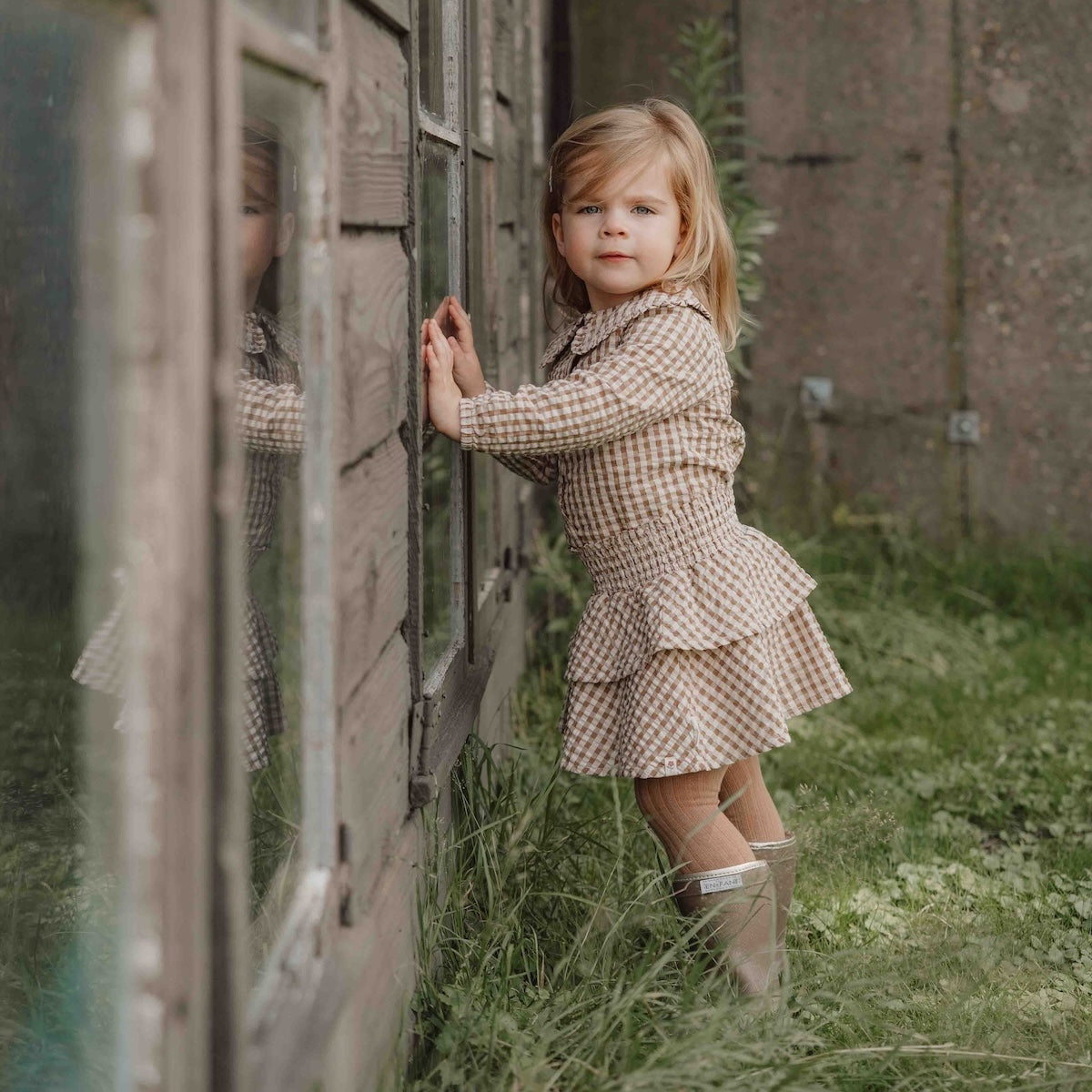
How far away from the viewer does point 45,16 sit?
5.29 feet

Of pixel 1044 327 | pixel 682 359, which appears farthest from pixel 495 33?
pixel 1044 327

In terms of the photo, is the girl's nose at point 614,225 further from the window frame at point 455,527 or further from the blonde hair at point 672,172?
the window frame at point 455,527

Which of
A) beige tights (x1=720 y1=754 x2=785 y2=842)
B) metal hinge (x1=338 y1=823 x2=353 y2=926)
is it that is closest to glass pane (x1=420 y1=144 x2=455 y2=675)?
beige tights (x1=720 y1=754 x2=785 y2=842)

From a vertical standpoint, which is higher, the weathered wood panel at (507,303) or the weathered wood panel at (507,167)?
the weathered wood panel at (507,167)

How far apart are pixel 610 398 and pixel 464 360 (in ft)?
0.85

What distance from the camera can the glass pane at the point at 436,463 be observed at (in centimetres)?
233

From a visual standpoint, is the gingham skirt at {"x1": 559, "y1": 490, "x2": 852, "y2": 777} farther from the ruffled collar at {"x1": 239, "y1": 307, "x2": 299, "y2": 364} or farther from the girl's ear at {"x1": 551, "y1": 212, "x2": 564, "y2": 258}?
the ruffled collar at {"x1": 239, "y1": 307, "x2": 299, "y2": 364}

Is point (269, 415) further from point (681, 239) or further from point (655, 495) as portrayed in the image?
point (681, 239)

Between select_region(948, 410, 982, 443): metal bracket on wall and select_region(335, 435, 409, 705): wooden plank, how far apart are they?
157 inches

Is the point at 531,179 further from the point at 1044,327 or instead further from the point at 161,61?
the point at 161,61

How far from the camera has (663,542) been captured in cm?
236

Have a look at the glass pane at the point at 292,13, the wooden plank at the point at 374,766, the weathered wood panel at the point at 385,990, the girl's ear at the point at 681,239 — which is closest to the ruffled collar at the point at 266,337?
the glass pane at the point at 292,13

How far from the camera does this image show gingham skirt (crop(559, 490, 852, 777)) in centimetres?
230

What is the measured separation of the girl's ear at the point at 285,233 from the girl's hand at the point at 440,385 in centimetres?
71
